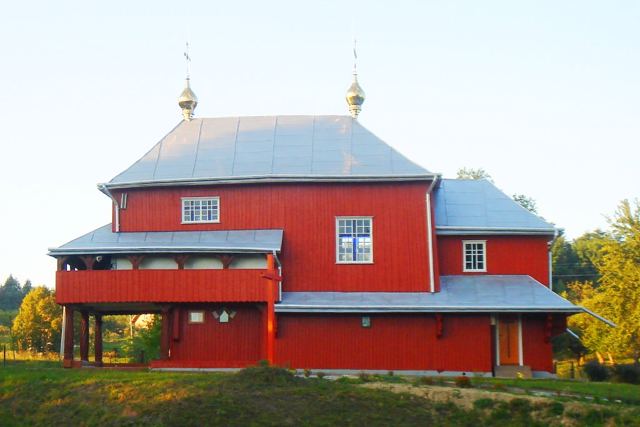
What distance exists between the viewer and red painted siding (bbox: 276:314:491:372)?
33719 mm

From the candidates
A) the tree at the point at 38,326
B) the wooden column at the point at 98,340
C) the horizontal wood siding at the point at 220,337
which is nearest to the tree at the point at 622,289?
the horizontal wood siding at the point at 220,337

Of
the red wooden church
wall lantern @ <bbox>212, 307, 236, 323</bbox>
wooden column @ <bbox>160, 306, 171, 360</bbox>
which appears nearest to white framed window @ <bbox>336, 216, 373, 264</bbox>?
the red wooden church

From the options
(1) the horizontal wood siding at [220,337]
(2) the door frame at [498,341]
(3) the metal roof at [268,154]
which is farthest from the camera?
(3) the metal roof at [268,154]

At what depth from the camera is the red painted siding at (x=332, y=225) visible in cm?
3500

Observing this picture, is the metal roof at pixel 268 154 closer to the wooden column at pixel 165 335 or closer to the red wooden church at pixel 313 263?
the red wooden church at pixel 313 263

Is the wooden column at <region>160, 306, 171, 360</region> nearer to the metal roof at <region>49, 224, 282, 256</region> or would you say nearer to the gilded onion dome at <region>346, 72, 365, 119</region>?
the metal roof at <region>49, 224, 282, 256</region>

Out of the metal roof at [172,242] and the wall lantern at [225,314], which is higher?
the metal roof at [172,242]

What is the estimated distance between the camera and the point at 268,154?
120 feet

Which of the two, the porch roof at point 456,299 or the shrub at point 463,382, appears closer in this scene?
the shrub at point 463,382

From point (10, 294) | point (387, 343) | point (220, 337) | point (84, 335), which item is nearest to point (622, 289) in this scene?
point (387, 343)

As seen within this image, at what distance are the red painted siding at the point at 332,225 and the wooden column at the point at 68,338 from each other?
5096 millimetres

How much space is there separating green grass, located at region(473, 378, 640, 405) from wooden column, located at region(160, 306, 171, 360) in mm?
11350

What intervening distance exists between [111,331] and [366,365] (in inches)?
1577

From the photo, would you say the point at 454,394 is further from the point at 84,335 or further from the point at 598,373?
the point at 84,335
